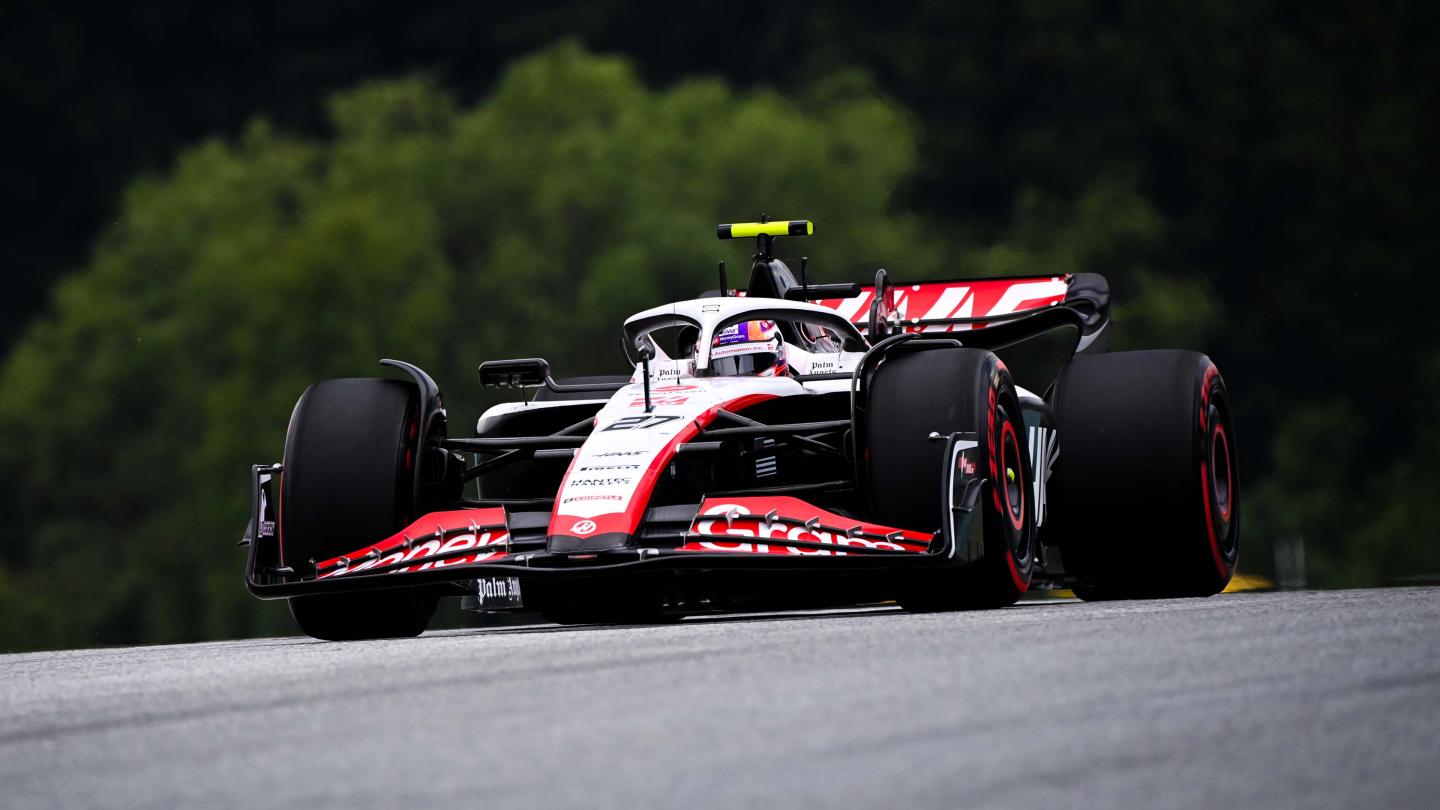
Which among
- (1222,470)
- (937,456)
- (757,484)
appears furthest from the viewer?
(1222,470)

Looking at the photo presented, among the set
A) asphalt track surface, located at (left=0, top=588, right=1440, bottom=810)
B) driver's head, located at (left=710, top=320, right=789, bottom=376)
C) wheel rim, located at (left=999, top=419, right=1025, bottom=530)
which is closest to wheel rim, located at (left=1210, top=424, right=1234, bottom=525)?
wheel rim, located at (left=999, top=419, right=1025, bottom=530)

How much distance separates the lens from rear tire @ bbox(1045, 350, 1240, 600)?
1065cm

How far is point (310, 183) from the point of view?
43469 millimetres

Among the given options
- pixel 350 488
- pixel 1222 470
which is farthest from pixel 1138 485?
pixel 350 488

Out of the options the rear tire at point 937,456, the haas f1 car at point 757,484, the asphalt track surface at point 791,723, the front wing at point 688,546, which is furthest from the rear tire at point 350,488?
the asphalt track surface at point 791,723

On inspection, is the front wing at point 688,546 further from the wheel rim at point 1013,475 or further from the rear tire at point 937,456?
the wheel rim at point 1013,475

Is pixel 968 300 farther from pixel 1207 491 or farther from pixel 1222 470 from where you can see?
pixel 1207 491

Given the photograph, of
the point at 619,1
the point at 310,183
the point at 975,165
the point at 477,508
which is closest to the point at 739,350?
the point at 477,508

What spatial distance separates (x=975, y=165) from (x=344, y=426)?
28102 millimetres

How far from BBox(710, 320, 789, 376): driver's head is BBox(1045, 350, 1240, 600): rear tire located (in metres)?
1.31

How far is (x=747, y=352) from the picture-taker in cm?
1094

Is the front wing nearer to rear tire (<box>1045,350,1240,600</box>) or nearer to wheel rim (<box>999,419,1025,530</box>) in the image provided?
wheel rim (<box>999,419,1025,530</box>)

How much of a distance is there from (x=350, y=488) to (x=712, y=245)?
26.6 m

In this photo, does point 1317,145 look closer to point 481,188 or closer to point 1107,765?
point 481,188
